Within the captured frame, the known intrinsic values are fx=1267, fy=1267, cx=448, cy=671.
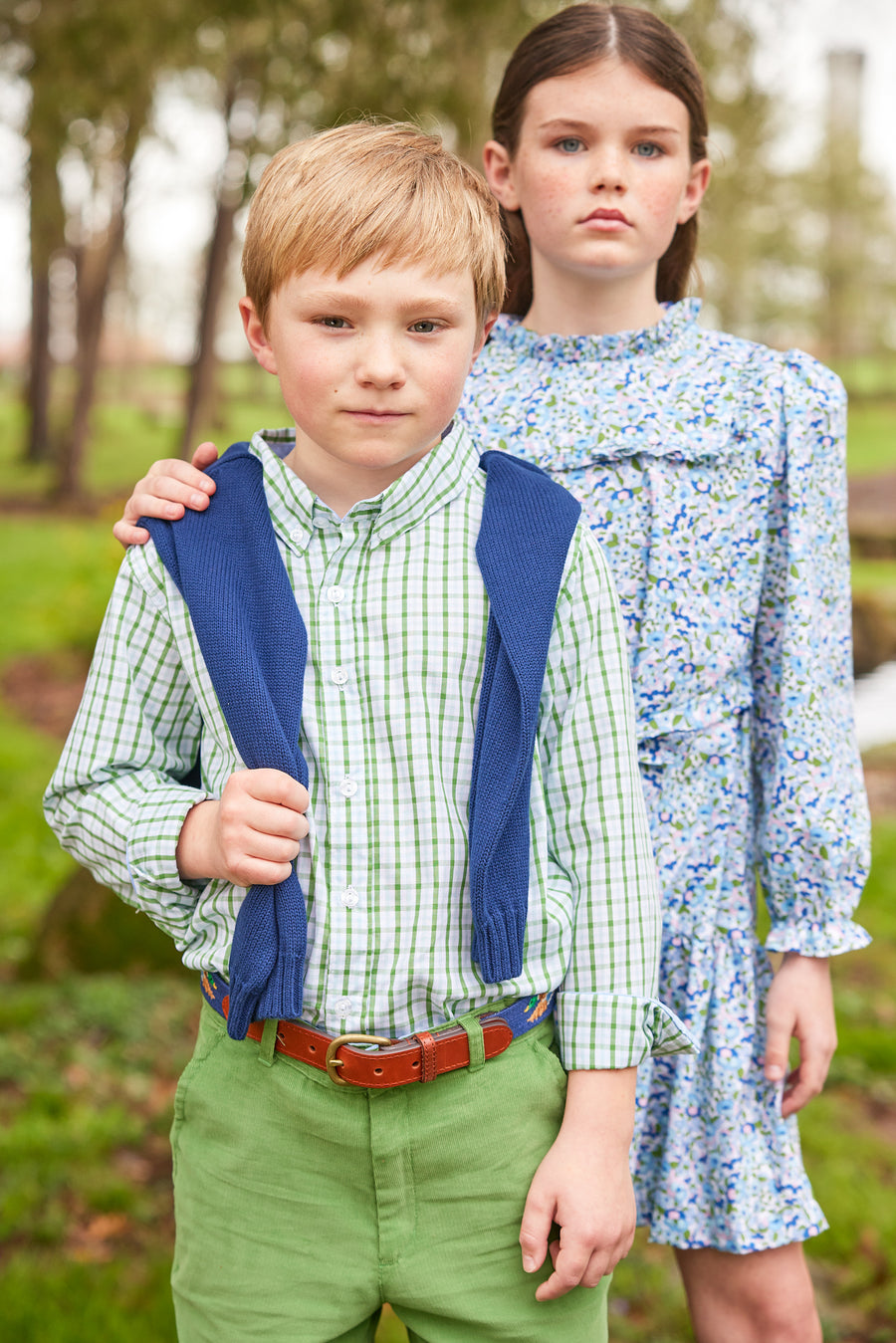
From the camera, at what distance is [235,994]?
1.26 metres

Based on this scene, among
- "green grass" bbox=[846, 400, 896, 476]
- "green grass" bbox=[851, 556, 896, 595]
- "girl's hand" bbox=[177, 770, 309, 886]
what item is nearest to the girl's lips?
"girl's hand" bbox=[177, 770, 309, 886]

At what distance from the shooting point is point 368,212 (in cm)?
125

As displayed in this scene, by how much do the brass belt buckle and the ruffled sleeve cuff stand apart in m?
0.61

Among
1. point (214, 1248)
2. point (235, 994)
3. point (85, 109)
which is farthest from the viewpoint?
point (85, 109)

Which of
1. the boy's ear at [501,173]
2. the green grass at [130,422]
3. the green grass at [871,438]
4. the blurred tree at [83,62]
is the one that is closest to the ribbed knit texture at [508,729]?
the boy's ear at [501,173]

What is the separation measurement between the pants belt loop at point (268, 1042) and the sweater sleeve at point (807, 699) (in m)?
0.69

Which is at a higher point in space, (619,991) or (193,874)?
(193,874)

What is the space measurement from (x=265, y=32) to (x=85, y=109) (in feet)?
1.75

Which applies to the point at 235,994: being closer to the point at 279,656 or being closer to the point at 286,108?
the point at 279,656

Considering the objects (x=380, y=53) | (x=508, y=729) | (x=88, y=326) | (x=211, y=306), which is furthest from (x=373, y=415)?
(x=88, y=326)

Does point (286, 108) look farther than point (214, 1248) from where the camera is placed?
Yes

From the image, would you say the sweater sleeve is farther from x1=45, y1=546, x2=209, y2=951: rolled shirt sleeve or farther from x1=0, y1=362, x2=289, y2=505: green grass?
x1=0, y1=362, x2=289, y2=505: green grass

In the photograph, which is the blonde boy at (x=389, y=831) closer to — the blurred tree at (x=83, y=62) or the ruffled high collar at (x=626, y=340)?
the ruffled high collar at (x=626, y=340)

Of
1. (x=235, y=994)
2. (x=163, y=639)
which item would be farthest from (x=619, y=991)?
(x=163, y=639)
